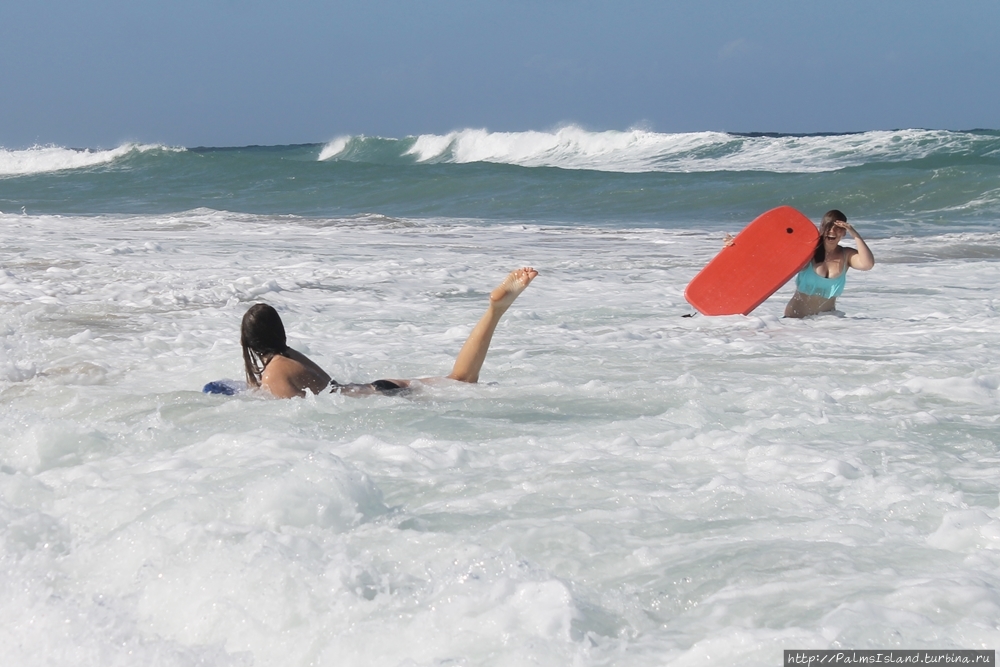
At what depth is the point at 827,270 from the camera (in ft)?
23.2

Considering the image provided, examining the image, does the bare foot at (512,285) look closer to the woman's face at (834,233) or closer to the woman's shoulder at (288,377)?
the woman's shoulder at (288,377)

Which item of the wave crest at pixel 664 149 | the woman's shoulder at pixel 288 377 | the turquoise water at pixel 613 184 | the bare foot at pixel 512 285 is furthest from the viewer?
the wave crest at pixel 664 149

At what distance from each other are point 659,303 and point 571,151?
94.1 ft

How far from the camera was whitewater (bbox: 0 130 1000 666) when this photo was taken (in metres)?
2.45

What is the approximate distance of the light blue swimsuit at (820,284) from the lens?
7039 mm

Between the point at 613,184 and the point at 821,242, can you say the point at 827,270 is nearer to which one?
the point at 821,242

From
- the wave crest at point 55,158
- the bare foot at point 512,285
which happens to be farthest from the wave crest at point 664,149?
the bare foot at point 512,285

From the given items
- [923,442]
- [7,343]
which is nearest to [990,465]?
[923,442]

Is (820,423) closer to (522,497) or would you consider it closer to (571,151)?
(522,497)

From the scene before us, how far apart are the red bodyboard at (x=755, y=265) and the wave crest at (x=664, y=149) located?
61.6 feet

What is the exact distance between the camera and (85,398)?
14.9ft

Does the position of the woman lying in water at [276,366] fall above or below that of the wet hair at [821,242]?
below

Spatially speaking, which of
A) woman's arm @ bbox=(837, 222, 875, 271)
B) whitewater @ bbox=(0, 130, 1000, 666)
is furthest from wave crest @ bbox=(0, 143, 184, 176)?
woman's arm @ bbox=(837, 222, 875, 271)

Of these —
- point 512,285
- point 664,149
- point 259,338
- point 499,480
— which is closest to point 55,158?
point 664,149
